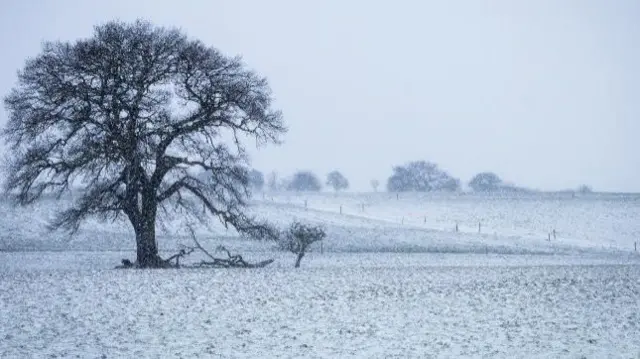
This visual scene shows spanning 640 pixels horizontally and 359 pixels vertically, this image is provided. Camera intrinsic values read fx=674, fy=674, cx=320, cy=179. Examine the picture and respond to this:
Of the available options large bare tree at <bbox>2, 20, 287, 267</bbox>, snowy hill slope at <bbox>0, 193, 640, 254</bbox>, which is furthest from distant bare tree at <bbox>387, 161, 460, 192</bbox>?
large bare tree at <bbox>2, 20, 287, 267</bbox>

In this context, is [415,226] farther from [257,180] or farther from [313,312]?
[257,180]

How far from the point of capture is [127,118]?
91.1ft

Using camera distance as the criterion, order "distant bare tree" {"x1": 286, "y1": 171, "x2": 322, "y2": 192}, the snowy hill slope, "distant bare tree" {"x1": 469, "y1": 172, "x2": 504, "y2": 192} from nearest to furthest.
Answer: the snowy hill slope → "distant bare tree" {"x1": 469, "y1": 172, "x2": 504, "y2": 192} → "distant bare tree" {"x1": 286, "y1": 171, "x2": 322, "y2": 192}

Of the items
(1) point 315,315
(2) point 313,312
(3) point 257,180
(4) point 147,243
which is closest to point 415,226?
(4) point 147,243

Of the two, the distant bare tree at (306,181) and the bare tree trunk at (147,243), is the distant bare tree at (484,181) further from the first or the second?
the bare tree trunk at (147,243)

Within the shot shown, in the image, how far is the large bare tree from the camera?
2695cm

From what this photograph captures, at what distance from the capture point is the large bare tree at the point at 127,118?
2695 cm

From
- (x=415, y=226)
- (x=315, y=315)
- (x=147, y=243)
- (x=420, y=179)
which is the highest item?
(x=420, y=179)

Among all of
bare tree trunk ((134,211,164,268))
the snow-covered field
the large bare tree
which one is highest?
the large bare tree

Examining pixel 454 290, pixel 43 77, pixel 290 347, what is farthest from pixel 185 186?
pixel 290 347

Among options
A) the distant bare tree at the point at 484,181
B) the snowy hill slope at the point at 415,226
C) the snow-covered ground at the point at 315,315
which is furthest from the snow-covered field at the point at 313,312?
the distant bare tree at the point at 484,181

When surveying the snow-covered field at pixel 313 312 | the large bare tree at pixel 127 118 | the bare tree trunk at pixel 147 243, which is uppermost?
the large bare tree at pixel 127 118

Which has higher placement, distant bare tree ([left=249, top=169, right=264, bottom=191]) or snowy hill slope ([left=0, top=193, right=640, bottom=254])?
distant bare tree ([left=249, top=169, right=264, bottom=191])

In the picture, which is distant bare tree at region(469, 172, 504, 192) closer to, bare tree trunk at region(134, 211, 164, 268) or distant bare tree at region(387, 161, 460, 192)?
distant bare tree at region(387, 161, 460, 192)
